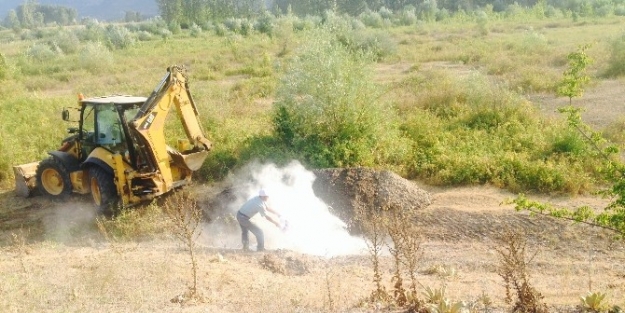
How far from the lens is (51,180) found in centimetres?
1204

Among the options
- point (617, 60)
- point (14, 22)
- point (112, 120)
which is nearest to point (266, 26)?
point (617, 60)

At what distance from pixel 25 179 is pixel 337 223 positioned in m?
6.85

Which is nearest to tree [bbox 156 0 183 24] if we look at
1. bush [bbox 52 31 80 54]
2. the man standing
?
bush [bbox 52 31 80 54]

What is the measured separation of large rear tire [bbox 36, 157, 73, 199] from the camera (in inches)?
462

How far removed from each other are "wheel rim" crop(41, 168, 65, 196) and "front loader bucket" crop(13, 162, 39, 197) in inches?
23.2

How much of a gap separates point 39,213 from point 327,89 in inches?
255

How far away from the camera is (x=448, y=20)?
142 ft

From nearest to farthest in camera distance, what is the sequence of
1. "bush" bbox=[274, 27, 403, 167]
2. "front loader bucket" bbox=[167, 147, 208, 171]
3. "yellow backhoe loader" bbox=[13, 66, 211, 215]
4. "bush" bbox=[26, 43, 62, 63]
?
"yellow backhoe loader" bbox=[13, 66, 211, 215]
"front loader bucket" bbox=[167, 147, 208, 171]
"bush" bbox=[274, 27, 403, 167]
"bush" bbox=[26, 43, 62, 63]

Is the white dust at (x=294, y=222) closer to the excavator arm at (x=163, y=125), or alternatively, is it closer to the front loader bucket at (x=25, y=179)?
the excavator arm at (x=163, y=125)

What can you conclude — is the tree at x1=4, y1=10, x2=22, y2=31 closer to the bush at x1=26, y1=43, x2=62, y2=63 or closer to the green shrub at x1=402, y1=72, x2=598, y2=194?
the bush at x1=26, y1=43, x2=62, y2=63

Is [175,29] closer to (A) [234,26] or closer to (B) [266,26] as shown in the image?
(A) [234,26]

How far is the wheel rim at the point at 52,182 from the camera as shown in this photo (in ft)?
39.1

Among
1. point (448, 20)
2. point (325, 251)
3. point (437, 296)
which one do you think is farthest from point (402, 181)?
point (448, 20)

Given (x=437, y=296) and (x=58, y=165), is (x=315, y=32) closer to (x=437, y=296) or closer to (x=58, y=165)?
(x=58, y=165)
